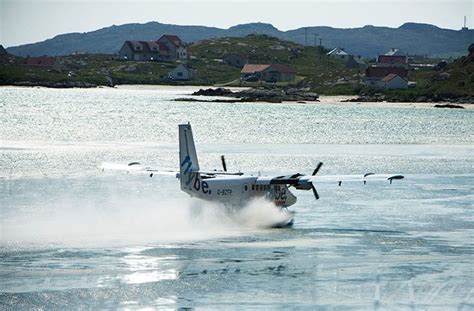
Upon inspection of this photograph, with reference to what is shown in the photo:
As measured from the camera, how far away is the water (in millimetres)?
28609

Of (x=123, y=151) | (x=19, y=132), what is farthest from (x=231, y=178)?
(x=19, y=132)

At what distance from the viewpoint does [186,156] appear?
40938 millimetres

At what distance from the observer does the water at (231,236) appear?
93.9 ft

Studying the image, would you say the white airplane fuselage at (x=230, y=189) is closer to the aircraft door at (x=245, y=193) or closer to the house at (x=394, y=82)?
the aircraft door at (x=245, y=193)

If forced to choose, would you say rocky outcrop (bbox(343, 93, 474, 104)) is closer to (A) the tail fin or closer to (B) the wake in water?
(B) the wake in water

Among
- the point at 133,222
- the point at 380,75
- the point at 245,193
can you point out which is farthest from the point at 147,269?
the point at 380,75

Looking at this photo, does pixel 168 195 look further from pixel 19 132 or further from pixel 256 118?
pixel 256 118

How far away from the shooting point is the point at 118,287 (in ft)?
95.5

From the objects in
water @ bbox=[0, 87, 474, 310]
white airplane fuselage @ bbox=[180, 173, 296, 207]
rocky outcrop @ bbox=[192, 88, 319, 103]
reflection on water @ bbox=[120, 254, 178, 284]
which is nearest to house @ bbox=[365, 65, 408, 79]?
rocky outcrop @ bbox=[192, 88, 319, 103]

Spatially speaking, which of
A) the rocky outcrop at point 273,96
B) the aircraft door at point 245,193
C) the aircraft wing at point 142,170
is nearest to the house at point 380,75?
the rocky outcrop at point 273,96

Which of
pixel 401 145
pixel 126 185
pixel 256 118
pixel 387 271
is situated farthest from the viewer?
pixel 256 118

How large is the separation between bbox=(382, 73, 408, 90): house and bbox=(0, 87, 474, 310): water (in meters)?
100

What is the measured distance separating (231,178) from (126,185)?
12910mm

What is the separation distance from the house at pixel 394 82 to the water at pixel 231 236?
10027cm
